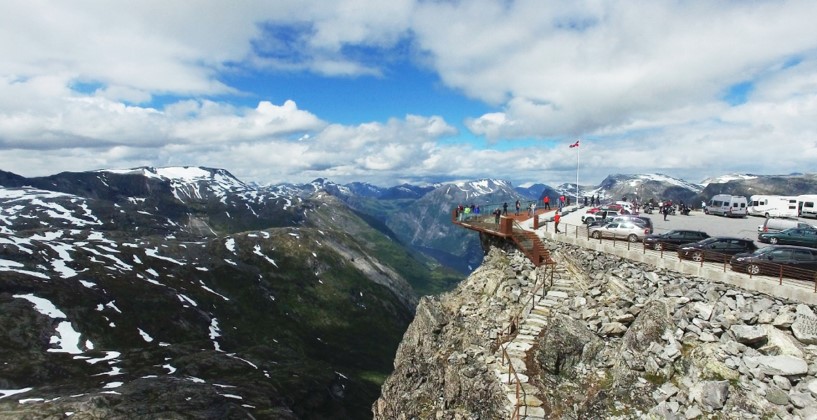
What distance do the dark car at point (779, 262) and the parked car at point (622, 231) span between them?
15.0 m

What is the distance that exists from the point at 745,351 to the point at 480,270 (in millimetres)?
27968

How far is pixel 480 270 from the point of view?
4697 cm

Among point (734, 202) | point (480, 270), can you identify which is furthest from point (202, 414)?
point (734, 202)

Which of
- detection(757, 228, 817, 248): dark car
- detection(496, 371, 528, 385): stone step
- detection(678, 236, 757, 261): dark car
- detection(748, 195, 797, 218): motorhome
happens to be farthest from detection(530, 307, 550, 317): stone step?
detection(748, 195, 797, 218): motorhome

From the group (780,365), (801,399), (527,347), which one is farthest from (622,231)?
(801,399)

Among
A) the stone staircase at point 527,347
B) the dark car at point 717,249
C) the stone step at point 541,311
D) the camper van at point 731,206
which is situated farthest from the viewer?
the camper van at point 731,206

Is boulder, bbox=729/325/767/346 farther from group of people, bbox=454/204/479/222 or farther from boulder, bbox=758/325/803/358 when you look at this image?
group of people, bbox=454/204/479/222

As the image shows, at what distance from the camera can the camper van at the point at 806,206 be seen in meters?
73.5

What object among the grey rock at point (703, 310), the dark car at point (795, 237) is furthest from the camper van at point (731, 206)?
the grey rock at point (703, 310)

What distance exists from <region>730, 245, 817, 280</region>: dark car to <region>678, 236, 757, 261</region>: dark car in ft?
11.3

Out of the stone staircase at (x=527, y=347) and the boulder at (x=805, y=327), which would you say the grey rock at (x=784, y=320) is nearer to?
the boulder at (x=805, y=327)

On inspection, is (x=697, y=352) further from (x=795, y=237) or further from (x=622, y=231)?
(x=795, y=237)

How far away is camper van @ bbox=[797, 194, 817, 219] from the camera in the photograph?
7350 cm

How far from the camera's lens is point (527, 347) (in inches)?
1181
